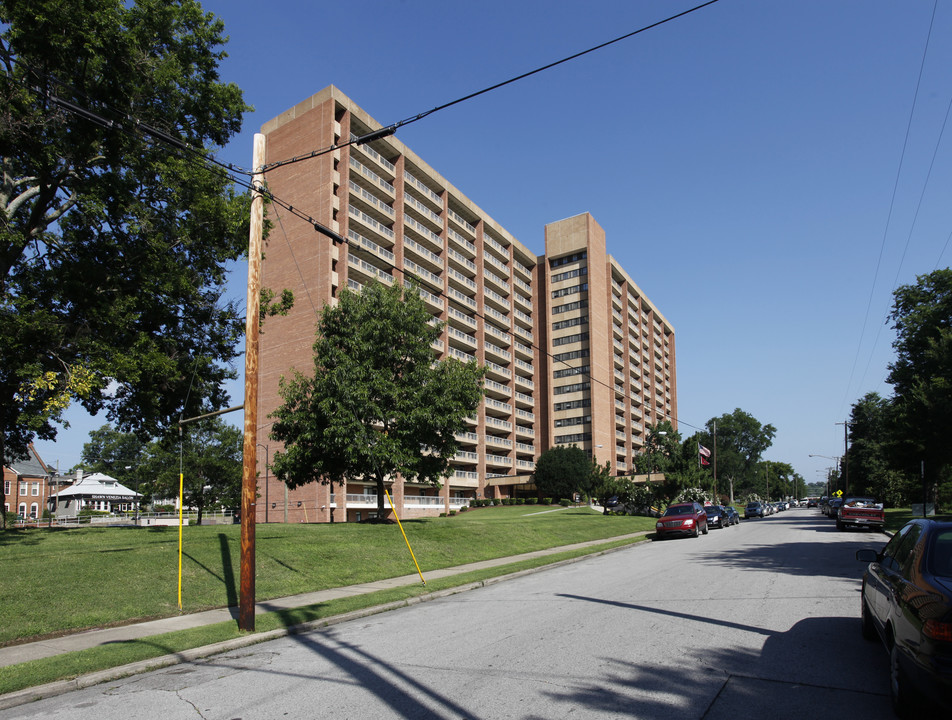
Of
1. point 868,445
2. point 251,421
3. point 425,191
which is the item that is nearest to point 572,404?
point 868,445

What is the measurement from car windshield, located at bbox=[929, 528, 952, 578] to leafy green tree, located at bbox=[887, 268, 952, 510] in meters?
31.8

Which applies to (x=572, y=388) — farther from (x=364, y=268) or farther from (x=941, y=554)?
(x=941, y=554)

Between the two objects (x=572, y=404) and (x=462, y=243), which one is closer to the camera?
(x=462, y=243)

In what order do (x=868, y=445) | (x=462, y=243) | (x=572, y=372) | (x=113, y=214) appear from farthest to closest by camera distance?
(x=572, y=372) → (x=462, y=243) → (x=868, y=445) → (x=113, y=214)

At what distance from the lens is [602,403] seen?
3474 inches

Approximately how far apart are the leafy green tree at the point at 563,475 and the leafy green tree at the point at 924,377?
30.7 m

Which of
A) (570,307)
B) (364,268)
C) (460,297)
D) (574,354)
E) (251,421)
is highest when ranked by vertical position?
(570,307)

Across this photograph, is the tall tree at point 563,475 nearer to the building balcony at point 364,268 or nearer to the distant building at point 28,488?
the building balcony at point 364,268

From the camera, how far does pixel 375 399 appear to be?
2459 centimetres

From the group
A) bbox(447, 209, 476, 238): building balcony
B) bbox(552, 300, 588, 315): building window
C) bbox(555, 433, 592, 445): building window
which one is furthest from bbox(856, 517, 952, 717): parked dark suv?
bbox(552, 300, 588, 315): building window

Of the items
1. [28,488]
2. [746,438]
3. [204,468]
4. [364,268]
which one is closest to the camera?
[204,468]

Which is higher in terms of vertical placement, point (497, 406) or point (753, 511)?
point (497, 406)

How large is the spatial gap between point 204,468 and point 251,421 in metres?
42.1

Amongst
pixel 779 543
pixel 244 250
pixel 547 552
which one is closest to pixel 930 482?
pixel 779 543
